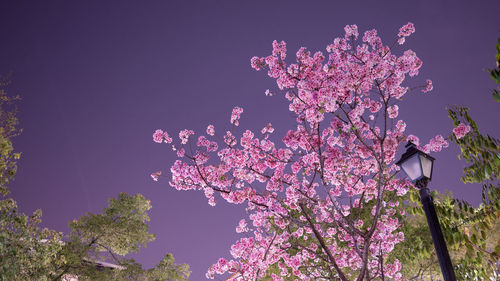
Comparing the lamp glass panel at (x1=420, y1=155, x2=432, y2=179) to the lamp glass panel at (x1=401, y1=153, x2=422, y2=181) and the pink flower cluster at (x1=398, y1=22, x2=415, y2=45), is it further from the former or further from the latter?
the pink flower cluster at (x1=398, y1=22, x2=415, y2=45)

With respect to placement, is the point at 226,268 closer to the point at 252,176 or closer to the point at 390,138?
the point at 252,176

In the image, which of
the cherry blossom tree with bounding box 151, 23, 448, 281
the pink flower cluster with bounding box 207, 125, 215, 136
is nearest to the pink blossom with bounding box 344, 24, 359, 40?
the cherry blossom tree with bounding box 151, 23, 448, 281

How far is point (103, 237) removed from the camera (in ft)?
43.9

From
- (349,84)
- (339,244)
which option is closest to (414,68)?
(349,84)

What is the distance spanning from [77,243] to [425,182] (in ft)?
41.3

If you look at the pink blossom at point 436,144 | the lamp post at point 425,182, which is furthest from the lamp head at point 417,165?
the pink blossom at point 436,144

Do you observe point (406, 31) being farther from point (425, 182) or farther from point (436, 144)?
point (425, 182)

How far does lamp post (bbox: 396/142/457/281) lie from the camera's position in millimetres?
4323

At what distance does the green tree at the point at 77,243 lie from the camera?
7344 mm

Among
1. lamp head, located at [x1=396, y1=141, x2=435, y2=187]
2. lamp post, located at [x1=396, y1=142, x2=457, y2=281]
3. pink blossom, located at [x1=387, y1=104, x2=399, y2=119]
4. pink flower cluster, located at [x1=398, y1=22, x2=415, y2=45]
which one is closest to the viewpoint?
lamp post, located at [x1=396, y1=142, x2=457, y2=281]

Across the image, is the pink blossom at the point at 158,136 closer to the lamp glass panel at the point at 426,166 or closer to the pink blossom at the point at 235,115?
the pink blossom at the point at 235,115

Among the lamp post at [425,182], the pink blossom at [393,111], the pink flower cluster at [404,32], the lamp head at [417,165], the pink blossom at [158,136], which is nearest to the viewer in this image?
the lamp post at [425,182]

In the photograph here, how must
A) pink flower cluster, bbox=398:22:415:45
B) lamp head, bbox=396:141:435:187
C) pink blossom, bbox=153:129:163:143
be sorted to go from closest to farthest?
lamp head, bbox=396:141:435:187 → pink flower cluster, bbox=398:22:415:45 → pink blossom, bbox=153:129:163:143

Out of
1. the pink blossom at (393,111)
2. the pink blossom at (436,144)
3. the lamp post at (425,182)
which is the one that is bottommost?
the lamp post at (425,182)
